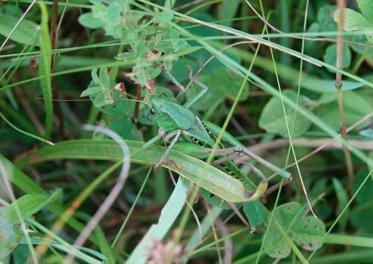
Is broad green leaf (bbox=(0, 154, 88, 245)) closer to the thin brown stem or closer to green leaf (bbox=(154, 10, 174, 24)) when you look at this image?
the thin brown stem

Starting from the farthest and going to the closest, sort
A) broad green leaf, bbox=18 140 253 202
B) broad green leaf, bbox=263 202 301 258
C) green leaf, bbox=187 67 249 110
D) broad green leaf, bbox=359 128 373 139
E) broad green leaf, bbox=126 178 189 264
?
green leaf, bbox=187 67 249 110, broad green leaf, bbox=359 128 373 139, broad green leaf, bbox=263 202 301 258, broad green leaf, bbox=18 140 253 202, broad green leaf, bbox=126 178 189 264

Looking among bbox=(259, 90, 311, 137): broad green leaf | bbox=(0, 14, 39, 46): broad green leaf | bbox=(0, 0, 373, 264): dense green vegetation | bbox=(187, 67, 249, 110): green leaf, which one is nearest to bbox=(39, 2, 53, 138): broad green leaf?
bbox=(0, 0, 373, 264): dense green vegetation

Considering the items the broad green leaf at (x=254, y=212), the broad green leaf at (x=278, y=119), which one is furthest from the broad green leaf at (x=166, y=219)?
the broad green leaf at (x=278, y=119)

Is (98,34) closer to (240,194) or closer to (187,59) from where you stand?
(187,59)

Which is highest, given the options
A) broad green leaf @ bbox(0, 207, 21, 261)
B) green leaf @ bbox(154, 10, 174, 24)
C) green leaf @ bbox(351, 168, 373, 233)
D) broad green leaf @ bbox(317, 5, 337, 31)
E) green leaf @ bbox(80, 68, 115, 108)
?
green leaf @ bbox(154, 10, 174, 24)

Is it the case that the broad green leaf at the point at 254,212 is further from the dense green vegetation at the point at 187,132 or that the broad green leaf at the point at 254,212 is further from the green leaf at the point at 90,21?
the green leaf at the point at 90,21

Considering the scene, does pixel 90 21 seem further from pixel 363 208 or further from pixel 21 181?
pixel 363 208

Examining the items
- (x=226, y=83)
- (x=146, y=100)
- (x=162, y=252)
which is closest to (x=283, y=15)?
(x=226, y=83)
